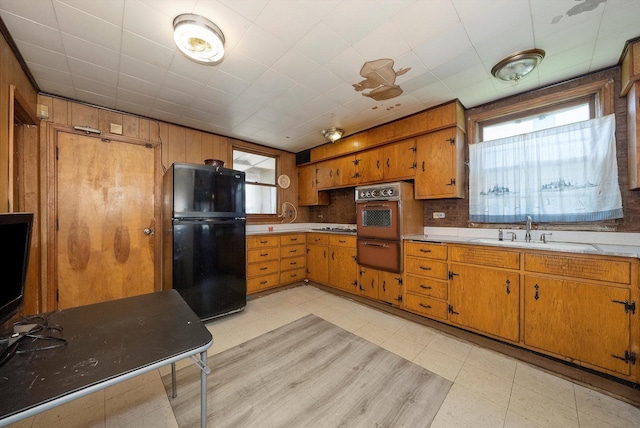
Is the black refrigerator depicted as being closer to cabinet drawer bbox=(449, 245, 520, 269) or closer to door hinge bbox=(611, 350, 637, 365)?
cabinet drawer bbox=(449, 245, 520, 269)

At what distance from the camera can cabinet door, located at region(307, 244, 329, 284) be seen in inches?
155

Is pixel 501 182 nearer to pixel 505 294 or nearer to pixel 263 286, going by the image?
pixel 505 294

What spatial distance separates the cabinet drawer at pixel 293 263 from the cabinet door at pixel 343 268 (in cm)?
64

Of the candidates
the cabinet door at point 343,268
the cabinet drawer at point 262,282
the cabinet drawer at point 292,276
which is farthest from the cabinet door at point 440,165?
the cabinet drawer at point 262,282

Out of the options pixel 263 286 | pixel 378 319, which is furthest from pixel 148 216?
pixel 378 319

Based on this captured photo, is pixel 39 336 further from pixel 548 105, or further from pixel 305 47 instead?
pixel 548 105

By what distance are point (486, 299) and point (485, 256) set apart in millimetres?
417

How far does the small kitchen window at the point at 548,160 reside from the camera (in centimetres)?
211

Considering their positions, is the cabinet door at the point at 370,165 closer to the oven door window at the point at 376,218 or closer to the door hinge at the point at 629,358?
the oven door window at the point at 376,218

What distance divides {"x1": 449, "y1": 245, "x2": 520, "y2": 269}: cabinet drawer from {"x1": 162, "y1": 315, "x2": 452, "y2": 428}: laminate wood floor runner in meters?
1.15

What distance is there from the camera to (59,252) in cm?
260

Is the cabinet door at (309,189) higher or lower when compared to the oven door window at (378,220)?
higher

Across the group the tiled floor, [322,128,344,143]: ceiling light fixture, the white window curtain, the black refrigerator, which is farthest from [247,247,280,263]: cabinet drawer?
the white window curtain

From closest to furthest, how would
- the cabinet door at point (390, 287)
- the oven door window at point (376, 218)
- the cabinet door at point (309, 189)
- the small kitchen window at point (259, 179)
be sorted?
1. the cabinet door at point (390, 287)
2. the oven door window at point (376, 218)
3. the small kitchen window at point (259, 179)
4. the cabinet door at point (309, 189)
